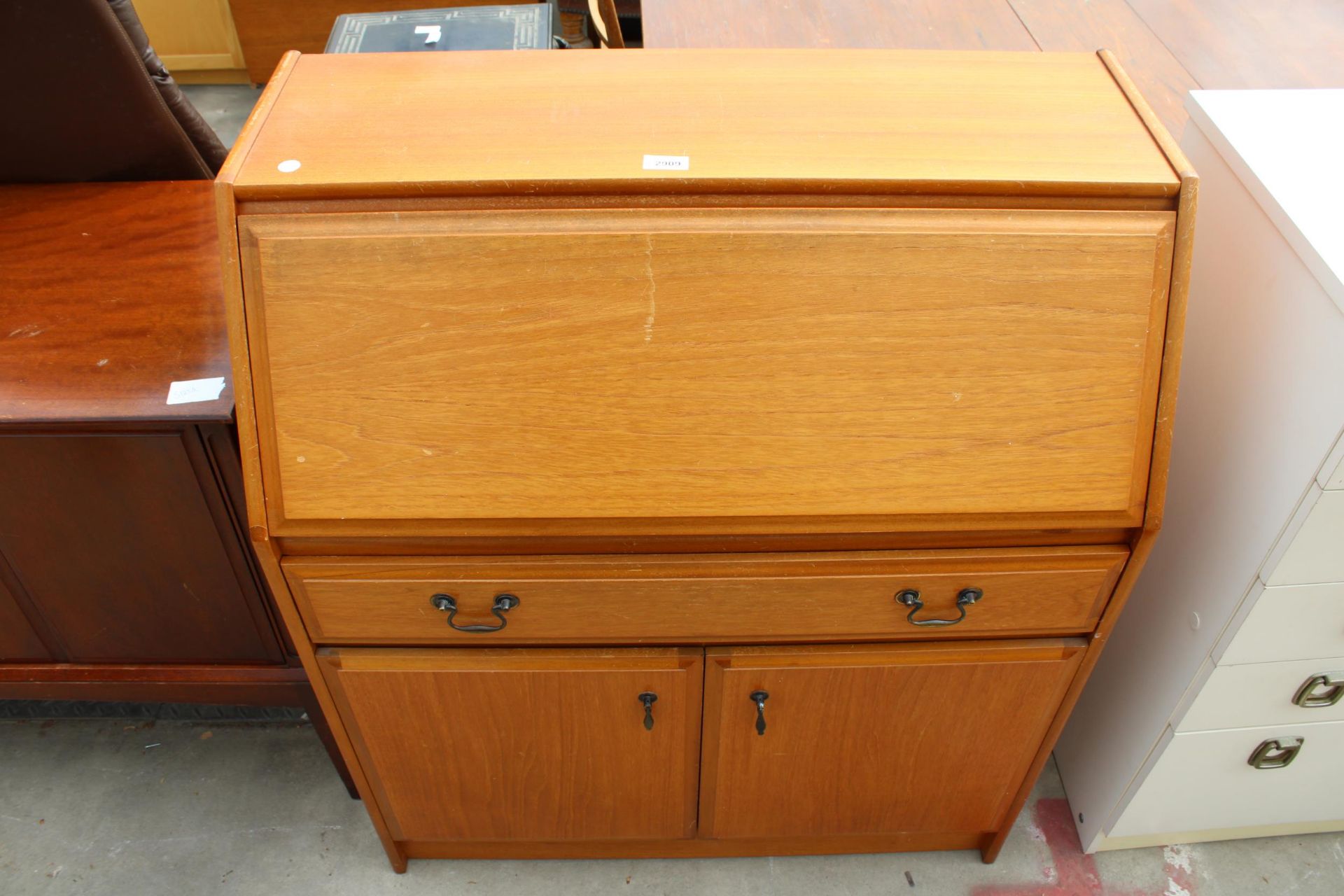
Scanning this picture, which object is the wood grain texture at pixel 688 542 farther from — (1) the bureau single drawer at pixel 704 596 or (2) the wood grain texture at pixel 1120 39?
(2) the wood grain texture at pixel 1120 39

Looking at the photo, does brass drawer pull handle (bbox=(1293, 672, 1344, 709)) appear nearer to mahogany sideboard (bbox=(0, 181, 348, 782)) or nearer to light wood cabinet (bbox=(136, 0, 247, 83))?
mahogany sideboard (bbox=(0, 181, 348, 782))

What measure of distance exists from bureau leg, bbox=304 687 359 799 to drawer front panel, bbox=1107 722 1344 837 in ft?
4.35

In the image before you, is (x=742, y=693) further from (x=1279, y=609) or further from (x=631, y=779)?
(x=1279, y=609)

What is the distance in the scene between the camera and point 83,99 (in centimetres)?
166

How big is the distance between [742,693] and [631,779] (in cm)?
27

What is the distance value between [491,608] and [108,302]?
2.55ft

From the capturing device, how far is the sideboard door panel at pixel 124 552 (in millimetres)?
1315

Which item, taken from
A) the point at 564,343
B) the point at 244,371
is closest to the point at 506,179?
the point at 564,343

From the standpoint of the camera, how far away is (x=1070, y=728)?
1778mm

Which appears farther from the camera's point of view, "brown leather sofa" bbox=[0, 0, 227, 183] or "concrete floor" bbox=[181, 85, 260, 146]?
"concrete floor" bbox=[181, 85, 260, 146]

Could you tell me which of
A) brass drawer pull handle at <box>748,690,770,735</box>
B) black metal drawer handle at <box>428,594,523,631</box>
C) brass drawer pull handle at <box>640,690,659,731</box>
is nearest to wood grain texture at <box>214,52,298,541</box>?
black metal drawer handle at <box>428,594,523,631</box>

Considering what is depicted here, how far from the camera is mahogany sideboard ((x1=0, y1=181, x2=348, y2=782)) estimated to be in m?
1.29

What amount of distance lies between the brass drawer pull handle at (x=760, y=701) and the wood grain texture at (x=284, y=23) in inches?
106

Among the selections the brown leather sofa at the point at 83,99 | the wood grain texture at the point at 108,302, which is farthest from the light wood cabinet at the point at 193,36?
the wood grain texture at the point at 108,302
